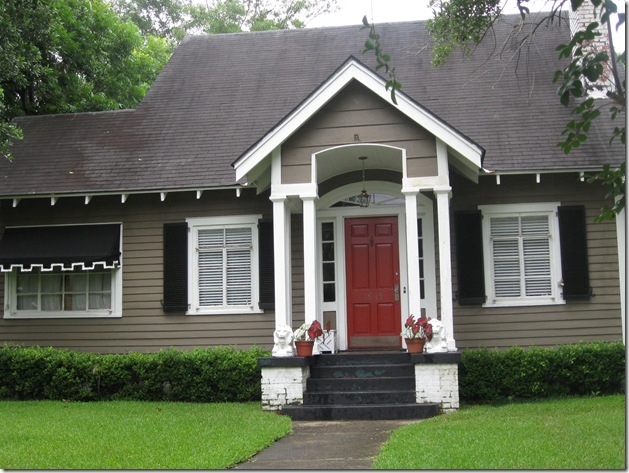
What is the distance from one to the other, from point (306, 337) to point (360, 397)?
116 centimetres

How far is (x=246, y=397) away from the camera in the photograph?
38.6 feet

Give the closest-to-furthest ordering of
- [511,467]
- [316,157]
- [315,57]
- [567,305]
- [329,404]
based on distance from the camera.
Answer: [511,467], [329,404], [316,157], [567,305], [315,57]

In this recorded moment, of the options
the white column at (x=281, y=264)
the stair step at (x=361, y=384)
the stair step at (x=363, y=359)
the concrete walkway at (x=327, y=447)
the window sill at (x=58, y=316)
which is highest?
the white column at (x=281, y=264)

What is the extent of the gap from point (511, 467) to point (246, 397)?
589cm

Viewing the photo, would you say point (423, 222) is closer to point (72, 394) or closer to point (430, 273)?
point (430, 273)

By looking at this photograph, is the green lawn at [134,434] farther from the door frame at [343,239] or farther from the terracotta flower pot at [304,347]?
the door frame at [343,239]

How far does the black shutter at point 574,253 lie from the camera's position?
40.4 ft

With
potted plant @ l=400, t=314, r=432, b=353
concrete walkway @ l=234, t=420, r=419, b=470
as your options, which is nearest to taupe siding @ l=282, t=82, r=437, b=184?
potted plant @ l=400, t=314, r=432, b=353

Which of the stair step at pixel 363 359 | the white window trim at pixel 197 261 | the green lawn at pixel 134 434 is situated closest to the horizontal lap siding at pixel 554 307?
the stair step at pixel 363 359

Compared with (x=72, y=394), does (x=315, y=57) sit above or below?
above

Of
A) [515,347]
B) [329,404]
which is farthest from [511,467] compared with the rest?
[515,347]

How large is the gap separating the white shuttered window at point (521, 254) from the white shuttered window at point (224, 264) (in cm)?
394

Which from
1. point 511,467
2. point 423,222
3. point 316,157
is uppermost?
point 316,157

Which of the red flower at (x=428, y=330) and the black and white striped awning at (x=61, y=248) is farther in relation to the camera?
the black and white striped awning at (x=61, y=248)
